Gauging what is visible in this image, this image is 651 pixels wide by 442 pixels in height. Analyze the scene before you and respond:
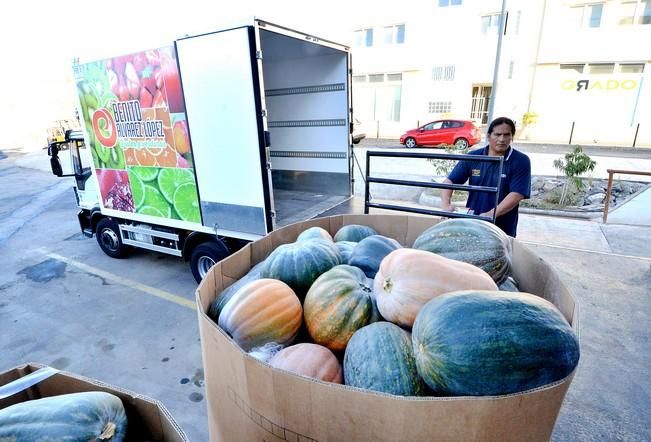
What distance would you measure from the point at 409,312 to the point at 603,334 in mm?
3437

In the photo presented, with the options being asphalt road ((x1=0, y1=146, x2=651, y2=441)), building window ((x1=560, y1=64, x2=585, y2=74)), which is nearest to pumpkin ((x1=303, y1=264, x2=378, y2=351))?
asphalt road ((x1=0, y1=146, x2=651, y2=441))

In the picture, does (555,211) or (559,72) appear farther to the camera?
(559,72)

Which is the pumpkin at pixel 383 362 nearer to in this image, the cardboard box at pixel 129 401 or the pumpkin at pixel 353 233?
the cardboard box at pixel 129 401

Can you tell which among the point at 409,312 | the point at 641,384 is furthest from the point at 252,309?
the point at 641,384

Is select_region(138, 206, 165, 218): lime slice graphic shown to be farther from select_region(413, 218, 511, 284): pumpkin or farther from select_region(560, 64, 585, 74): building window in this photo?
select_region(560, 64, 585, 74): building window

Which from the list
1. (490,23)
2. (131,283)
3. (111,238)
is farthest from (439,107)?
(131,283)

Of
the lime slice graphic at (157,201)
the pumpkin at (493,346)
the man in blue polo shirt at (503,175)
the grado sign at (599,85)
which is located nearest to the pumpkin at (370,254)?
the pumpkin at (493,346)

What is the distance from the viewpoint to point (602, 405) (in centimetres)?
260

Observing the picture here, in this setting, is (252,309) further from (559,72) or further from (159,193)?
(559,72)

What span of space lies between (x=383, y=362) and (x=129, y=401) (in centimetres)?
68

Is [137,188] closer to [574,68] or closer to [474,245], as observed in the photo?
[474,245]

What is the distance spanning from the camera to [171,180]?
438cm

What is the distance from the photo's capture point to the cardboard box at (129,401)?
0.88m

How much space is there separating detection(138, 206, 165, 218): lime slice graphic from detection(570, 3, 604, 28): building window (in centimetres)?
2455
